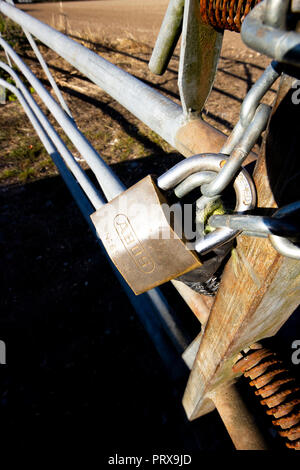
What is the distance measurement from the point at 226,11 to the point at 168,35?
27 cm

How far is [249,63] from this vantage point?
627cm

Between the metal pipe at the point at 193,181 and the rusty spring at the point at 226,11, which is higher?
the rusty spring at the point at 226,11

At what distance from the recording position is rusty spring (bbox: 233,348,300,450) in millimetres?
672

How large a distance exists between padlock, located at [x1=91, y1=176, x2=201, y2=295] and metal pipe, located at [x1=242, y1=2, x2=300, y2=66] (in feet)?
1.03

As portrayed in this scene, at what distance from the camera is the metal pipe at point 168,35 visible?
0.68m

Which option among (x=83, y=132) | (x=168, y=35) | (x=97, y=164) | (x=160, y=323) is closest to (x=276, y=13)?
(x=168, y=35)

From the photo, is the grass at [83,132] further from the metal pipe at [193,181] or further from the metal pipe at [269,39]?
the metal pipe at [269,39]

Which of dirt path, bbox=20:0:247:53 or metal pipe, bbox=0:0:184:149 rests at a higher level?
dirt path, bbox=20:0:247:53

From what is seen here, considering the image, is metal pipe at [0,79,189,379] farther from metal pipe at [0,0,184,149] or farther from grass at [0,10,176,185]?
grass at [0,10,176,185]

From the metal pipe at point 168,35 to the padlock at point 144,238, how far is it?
433 mm

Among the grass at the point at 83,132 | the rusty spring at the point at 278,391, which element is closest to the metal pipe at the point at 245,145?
the rusty spring at the point at 278,391

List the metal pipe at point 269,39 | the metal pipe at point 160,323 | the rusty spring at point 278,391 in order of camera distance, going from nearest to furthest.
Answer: the metal pipe at point 269,39 → the rusty spring at point 278,391 → the metal pipe at point 160,323

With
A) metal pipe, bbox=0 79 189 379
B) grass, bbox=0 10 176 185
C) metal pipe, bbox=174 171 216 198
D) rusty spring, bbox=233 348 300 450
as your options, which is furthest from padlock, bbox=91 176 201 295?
grass, bbox=0 10 176 185

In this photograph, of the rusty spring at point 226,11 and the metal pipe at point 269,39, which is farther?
the rusty spring at point 226,11
